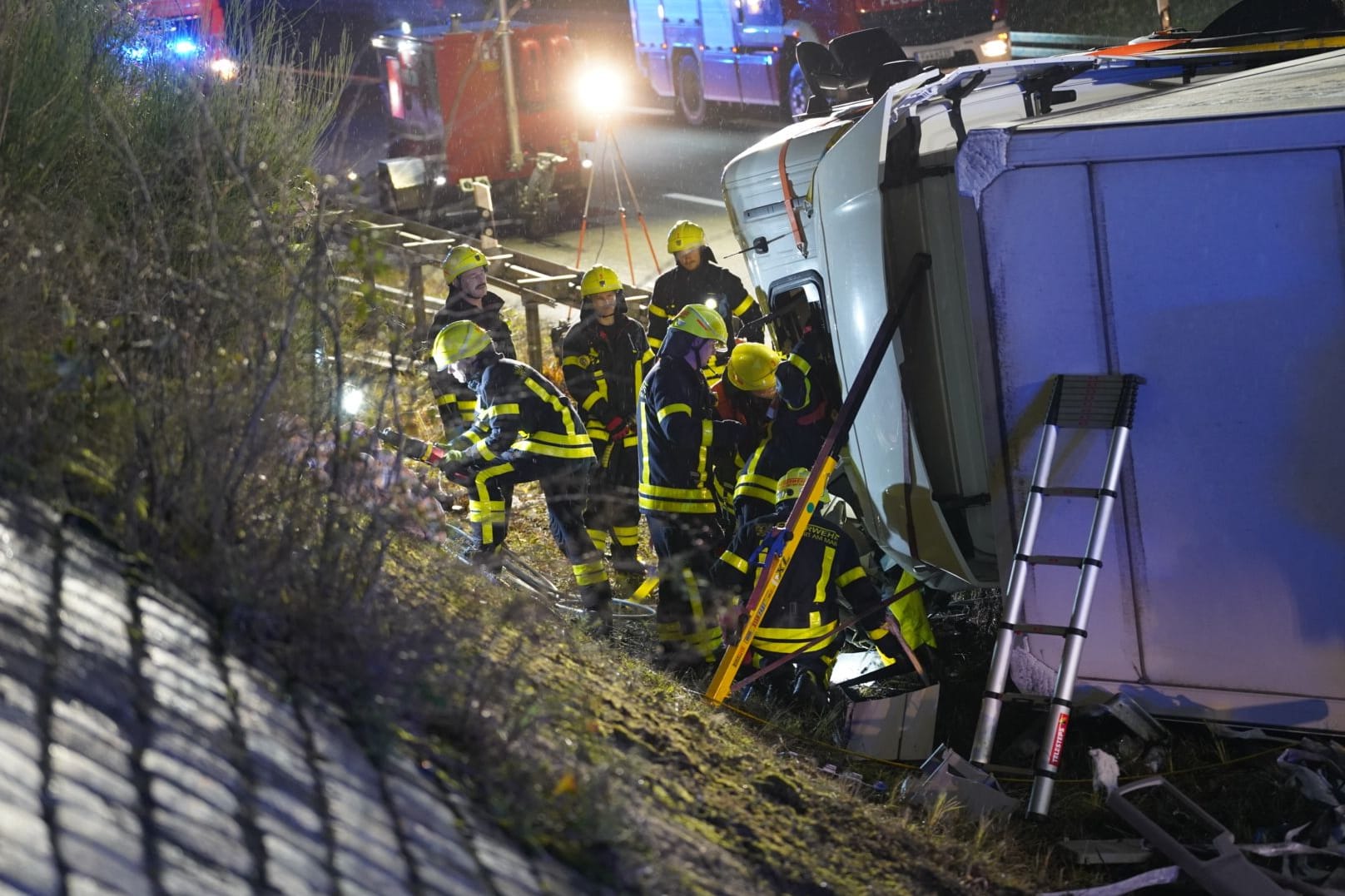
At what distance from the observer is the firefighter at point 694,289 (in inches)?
344

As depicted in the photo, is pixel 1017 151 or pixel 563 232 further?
pixel 563 232

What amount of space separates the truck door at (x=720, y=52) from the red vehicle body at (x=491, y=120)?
4.13 meters

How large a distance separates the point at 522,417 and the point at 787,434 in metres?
1.36

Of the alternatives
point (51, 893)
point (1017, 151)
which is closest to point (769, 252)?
point (1017, 151)

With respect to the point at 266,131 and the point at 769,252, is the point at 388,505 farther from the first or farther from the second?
the point at 769,252

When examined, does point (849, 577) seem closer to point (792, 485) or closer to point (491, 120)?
point (792, 485)

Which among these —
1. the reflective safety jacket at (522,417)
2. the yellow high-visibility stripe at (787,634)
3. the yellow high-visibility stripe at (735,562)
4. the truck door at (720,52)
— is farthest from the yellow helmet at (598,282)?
the truck door at (720,52)

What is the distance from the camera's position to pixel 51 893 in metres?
2.23

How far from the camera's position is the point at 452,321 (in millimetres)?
8055

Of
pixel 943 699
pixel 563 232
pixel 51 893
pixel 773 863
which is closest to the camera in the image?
pixel 51 893

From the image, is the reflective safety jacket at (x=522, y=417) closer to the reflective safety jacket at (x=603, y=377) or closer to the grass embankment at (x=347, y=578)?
the reflective safety jacket at (x=603, y=377)

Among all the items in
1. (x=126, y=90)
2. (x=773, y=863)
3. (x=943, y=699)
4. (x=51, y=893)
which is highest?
(x=126, y=90)

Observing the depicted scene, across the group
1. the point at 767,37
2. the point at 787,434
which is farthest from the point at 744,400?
the point at 767,37

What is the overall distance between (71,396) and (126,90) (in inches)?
126
